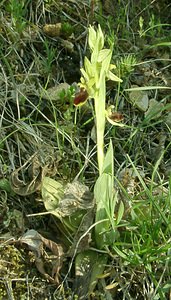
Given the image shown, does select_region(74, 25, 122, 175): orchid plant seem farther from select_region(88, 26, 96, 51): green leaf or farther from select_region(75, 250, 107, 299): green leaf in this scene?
select_region(75, 250, 107, 299): green leaf

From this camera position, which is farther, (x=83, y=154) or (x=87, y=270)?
(x=83, y=154)

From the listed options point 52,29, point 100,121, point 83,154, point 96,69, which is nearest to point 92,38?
point 96,69

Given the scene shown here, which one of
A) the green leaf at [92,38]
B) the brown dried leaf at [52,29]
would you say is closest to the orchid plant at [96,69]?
the green leaf at [92,38]

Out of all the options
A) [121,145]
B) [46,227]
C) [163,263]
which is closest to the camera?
[163,263]

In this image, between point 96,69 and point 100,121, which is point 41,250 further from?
point 96,69

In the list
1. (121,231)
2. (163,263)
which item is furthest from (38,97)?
(163,263)

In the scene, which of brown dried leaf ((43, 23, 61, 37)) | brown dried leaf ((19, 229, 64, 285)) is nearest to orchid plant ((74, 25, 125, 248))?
Result: brown dried leaf ((19, 229, 64, 285))

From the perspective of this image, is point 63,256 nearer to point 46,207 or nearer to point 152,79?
point 46,207

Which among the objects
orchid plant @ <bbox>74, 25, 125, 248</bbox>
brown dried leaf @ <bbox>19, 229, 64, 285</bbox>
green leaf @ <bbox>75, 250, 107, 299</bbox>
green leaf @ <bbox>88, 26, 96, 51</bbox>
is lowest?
Answer: green leaf @ <bbox>75, 250, 107, 299</bbox>

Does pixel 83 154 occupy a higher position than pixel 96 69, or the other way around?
pixel 96 69
